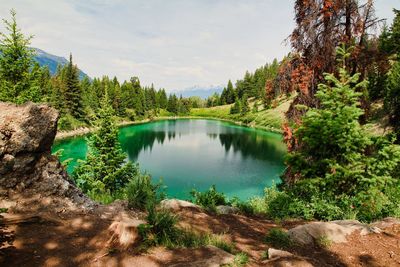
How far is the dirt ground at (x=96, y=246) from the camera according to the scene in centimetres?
429

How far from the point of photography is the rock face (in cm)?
652

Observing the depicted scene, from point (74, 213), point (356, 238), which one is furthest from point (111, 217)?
point (356, 238)

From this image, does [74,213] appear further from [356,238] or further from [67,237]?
[356,238]

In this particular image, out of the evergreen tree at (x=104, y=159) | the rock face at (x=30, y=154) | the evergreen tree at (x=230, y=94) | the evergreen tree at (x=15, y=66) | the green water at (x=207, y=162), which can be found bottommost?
the green water at (x=207, y=162)

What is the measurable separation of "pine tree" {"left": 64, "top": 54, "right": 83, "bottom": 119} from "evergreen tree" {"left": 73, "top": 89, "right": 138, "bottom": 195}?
50832 millimetres

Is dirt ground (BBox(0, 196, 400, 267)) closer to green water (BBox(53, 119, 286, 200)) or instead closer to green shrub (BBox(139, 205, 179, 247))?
green shrub (BBox(139, 205, 179, 247))

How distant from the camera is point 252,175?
35031 millimetres

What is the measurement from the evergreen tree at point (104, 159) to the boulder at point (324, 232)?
47.1 ft

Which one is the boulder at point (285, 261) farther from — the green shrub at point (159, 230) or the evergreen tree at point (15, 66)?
the evergreen tree at point (15, 66)

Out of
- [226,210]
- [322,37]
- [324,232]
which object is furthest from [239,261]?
[322,37]

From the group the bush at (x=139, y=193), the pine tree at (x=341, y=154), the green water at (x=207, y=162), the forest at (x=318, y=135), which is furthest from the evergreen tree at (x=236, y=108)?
the bush at (x=139, y=193)

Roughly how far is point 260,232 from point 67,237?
433cm

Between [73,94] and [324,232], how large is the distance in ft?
223

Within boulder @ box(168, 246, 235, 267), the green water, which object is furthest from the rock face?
the green water
